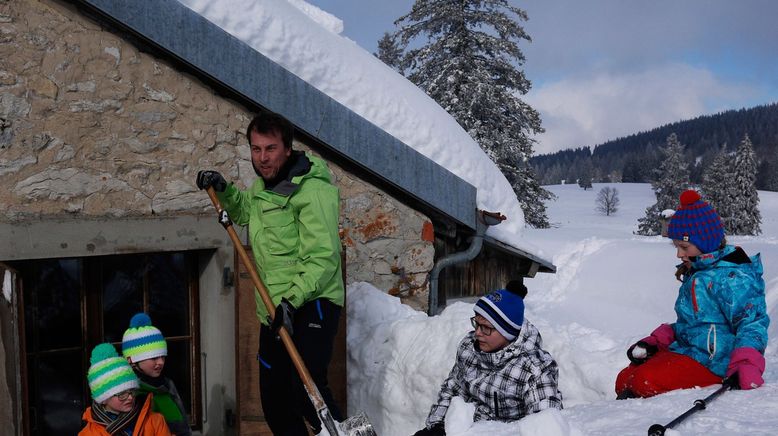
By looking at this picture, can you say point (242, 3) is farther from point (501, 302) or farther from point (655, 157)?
point (655, 157)

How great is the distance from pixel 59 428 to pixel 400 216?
9.07 feet

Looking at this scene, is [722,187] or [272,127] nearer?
[272,127]

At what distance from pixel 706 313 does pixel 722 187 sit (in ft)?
126

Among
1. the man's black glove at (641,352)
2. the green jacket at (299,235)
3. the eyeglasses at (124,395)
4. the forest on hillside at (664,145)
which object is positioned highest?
the forest on hillside at (664,145)

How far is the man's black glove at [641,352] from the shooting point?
3.63m

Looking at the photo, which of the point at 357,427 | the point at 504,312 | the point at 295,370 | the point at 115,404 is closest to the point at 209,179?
the point at 295,370

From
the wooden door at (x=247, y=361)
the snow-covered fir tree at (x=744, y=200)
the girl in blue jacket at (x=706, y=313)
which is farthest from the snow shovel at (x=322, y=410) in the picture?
the snow-covered fir tree at (x=744, y=200)

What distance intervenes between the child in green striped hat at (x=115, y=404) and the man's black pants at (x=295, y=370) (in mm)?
644

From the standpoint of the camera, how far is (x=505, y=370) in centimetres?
308

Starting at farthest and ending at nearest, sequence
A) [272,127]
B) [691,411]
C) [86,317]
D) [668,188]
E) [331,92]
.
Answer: [668,188] → [331,92] → [86,317] → [272,127] → [691,411]

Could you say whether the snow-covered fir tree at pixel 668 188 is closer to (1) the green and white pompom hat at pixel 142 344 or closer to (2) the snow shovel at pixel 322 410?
(2) the snow shovel at pixel 322 410

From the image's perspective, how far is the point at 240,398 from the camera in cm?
418

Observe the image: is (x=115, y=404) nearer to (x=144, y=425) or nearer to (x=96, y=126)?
(x=144, y=425)

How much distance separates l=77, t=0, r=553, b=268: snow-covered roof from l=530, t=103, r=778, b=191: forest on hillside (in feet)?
316
